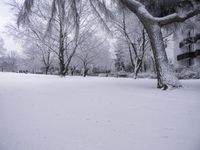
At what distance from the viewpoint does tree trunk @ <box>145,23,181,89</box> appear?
948cm

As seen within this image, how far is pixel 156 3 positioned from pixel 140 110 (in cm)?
768

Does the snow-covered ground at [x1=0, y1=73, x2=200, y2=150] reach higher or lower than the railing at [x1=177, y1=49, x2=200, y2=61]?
lower

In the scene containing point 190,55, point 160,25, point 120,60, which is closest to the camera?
point 160,25

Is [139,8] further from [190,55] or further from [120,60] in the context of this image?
[120,60]

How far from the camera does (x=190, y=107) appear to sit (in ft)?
17.3

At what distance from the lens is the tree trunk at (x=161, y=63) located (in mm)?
9484

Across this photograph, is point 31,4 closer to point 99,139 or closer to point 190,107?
point 190,107

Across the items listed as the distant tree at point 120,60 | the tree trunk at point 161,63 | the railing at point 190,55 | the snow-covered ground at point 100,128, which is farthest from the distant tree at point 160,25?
the distant tree at point 120,60

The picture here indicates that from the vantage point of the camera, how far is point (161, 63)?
9.77 metres

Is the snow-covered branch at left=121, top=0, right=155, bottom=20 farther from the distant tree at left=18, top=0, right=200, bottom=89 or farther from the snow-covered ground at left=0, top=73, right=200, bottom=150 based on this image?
the snow-covered ground at left=0, top=73, right=200, bottom=150

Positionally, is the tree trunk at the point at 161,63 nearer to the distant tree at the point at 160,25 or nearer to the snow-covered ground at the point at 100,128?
the distant tree at the point at 160,25

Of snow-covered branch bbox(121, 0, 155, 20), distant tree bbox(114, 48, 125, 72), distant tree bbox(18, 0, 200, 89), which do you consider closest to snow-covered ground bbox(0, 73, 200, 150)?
distant tree bbox(18, 0, 200, 89)

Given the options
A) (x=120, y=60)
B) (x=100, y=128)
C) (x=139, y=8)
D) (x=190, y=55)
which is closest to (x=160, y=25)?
(x=139, y=8)

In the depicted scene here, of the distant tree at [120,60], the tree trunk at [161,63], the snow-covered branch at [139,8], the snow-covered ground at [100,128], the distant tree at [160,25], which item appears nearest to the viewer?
the snow-covered ground at [100,128]
